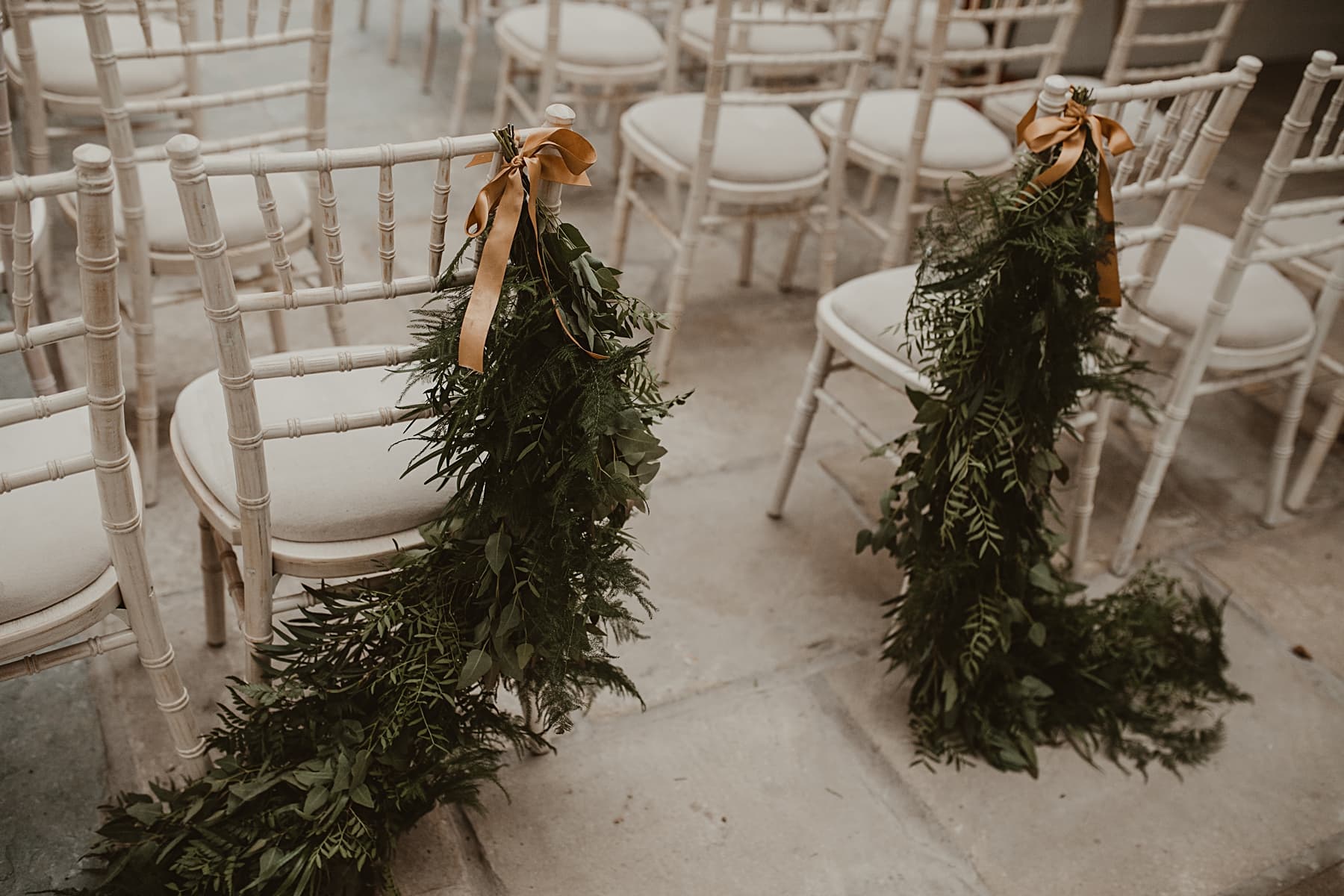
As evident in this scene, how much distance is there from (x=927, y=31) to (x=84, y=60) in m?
2.50

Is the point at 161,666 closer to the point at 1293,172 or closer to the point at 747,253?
the point at 1293,172

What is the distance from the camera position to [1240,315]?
2.36 metres

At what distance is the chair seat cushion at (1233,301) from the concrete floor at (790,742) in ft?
1.67

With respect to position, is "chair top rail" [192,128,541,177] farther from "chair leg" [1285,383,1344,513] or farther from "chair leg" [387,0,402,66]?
"chair leg" [387,0,402,66]

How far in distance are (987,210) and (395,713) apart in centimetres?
109

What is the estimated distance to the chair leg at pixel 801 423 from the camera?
2285 millimetres

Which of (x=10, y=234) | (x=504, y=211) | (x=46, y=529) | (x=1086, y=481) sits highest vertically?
(x=504, y=211)

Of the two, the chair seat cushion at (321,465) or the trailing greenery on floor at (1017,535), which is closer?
the chair seat cushion at (321,465)

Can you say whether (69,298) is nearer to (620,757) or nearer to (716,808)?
(620,757)

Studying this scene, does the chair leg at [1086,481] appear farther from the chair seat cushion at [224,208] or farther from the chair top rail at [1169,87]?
the chair seat cushion at [224,208]

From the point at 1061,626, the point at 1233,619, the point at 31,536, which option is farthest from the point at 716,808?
the point at 1233,619

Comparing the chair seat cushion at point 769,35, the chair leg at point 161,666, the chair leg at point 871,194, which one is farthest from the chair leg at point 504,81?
the chair leg at point 161,666

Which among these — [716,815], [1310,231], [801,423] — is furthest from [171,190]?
[1310,231]

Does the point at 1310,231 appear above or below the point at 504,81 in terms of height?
above
